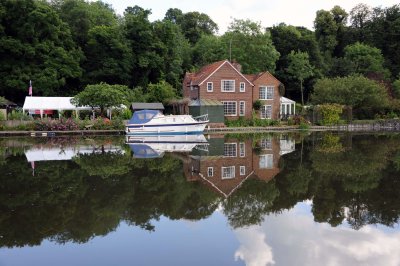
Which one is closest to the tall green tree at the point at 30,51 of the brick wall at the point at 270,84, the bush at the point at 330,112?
the brick wall at the point at 270,84

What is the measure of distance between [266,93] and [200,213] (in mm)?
39282

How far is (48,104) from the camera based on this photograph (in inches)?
1684

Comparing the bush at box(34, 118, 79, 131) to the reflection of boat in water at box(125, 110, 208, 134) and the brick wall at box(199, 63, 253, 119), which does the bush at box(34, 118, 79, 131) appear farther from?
the brick wall at box(199, 63, 253, 119)

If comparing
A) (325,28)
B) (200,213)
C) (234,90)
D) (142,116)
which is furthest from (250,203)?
(325,28)

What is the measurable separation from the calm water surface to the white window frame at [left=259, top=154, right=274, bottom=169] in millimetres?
125

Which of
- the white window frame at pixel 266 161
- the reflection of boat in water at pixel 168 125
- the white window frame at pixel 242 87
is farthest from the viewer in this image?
the white window frame at pixel 242 87

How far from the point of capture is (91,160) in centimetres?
1858

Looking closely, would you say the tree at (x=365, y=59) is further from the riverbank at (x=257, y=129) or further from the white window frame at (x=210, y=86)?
the white window frame at (x=210, y=86)

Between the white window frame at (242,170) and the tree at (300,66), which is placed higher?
the tree at (300,66)

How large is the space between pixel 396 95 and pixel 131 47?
35.6m

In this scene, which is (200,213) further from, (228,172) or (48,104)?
(48,104)

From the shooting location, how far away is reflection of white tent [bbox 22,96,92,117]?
42.0 m

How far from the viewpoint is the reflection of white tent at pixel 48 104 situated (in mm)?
42025

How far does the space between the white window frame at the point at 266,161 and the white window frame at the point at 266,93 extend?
28.3 meters
